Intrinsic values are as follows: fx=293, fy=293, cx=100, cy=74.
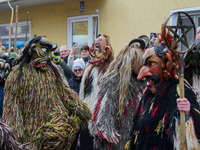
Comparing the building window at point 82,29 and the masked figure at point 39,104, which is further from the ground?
the building window at point 82,29

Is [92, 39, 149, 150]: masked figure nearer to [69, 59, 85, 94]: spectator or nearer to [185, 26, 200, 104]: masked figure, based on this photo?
[185, 26, 200, 104]: masked figure

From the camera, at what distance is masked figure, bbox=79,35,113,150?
13.5 feet

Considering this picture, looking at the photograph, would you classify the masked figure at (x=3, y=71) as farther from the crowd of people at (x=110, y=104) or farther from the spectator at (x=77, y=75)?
the spectator at (x=77, y=75)

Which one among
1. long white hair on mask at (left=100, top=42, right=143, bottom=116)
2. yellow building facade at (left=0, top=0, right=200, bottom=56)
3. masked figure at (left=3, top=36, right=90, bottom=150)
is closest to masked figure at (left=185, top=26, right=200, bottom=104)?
long white hair on mask at (left=100, top=42, right=143, bottom=116)

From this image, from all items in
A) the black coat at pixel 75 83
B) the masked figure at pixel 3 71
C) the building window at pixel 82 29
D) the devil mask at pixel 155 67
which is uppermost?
the building window at pixel 82 29

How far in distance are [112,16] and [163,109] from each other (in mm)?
5332

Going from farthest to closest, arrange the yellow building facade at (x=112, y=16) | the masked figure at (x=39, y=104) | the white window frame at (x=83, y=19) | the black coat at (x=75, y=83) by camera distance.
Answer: the white window frame at (x=83, y=19)
the yellow building facade at (x=112, y=16)
the black coat at (x=75, y=83)
the masked figure at (x=39, y=104)

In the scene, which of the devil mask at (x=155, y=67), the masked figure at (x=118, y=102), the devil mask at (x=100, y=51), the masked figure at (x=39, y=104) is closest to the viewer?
the devil mask at (x=155, y=67)

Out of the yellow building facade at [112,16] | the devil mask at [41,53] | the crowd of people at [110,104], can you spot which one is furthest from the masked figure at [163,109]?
the yellow building facade at [112,16]

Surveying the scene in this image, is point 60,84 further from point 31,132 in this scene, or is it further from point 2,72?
point 2,72

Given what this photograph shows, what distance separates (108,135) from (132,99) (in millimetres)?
526

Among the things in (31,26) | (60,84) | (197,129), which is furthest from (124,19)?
(197,129)

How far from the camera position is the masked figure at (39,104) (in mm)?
2836

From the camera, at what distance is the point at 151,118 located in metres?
2.50
